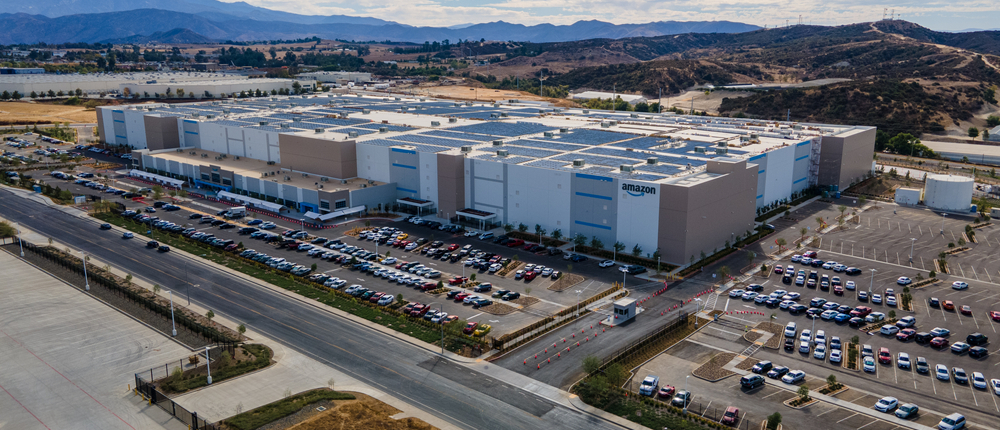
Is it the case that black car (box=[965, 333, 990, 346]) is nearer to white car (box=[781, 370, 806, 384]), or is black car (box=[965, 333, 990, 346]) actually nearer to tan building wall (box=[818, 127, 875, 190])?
white car (box=[781, 370, 806, 384])

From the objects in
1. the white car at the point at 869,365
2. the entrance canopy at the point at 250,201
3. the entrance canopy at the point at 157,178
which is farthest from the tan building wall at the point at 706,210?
the entrance canopy at the point at 157,178

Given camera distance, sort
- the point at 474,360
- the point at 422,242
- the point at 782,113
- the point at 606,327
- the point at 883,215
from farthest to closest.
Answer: the point at 782,113
the point at 883,215
the point at 422,242
the point at 606,327
the point at 474,360

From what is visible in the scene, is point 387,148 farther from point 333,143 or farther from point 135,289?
point 135,289

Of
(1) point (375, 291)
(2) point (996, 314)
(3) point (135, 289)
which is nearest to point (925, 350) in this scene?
(2) point (996, 314)

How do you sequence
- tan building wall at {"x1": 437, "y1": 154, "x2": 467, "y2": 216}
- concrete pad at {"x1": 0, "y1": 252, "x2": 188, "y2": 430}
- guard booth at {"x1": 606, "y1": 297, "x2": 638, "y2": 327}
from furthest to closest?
tan building wall at {"x1": 437, "y1": 154, "x2": 467, "y2": 216} < guard booth at {"x1": 606, "y1": 297, "x2": 638, "y2": 327} < concrete pad at {"x1": 0, "y1": 252, "x2": 188, "y2": 430}

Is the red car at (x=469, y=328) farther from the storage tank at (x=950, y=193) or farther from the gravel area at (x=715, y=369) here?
the storage tank at (x=950, y=193)

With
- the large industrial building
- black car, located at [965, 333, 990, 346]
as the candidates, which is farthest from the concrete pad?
black car, located at [965, 333, 990, 346]
